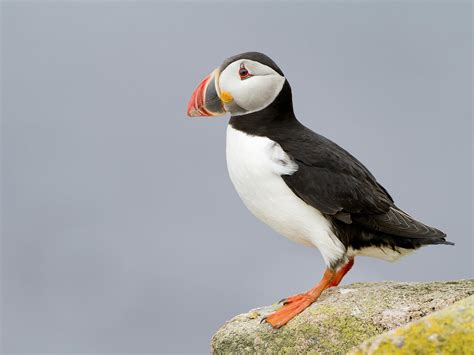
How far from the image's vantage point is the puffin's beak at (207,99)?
6.34 meters

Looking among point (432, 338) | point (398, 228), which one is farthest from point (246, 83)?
point (432, 338)

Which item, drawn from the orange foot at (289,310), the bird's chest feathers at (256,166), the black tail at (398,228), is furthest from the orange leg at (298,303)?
the bird's chest feathers at (256,166)

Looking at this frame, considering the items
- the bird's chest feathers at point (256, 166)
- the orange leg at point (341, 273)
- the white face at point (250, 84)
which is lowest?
the orange leg at point (341, 273)

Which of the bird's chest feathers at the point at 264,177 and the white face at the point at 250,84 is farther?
the white face at the point at 250,84

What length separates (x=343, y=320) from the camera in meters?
5.78

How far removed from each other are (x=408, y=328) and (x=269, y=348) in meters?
2.62

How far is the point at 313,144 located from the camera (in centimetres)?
612

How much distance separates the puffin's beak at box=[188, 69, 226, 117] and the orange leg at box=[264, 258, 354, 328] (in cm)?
171

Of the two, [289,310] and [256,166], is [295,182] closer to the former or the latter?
[256,166]

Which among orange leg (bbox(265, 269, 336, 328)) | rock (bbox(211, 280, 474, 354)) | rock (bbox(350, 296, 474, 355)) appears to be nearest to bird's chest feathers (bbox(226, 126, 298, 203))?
orange leg (bbox(265, 269, 336, 328))

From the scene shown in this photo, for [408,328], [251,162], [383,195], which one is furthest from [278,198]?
[408,328]

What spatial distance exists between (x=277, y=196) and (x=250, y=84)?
100 centimetres

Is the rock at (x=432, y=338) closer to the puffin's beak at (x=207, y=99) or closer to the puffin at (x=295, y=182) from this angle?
Answer: the puffin at (x=295, y=182)

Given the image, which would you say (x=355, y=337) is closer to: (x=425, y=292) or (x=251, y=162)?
(x=425, y=292)
